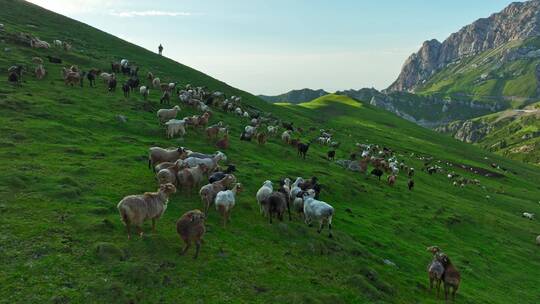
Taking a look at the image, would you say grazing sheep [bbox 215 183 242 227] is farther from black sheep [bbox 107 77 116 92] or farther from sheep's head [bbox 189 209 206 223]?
black sheep [bbox 107 77 116 92]

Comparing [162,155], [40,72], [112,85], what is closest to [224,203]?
[162,155]

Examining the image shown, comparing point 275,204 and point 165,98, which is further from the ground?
point 165,98

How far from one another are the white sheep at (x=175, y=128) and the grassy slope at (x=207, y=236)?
4.40 feet

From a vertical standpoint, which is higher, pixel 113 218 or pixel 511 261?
pixel 113 218

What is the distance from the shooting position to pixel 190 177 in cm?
2694

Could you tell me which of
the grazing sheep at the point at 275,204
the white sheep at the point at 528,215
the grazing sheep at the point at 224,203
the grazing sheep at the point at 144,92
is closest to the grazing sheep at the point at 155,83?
the grazing sheep at the point at 144,92

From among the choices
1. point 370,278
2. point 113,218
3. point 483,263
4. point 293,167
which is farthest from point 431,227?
point 113,218

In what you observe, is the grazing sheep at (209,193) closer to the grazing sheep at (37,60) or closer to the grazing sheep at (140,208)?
the grazing sheep at (140,208)

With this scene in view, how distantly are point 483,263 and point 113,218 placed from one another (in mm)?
30421

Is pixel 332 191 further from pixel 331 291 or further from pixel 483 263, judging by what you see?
pixel 331 291

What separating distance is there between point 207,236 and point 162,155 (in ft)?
36.6

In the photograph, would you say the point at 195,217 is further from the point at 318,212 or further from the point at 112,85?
the point at 112,85

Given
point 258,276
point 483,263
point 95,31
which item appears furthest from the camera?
point 95,31

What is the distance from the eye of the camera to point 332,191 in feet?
134
